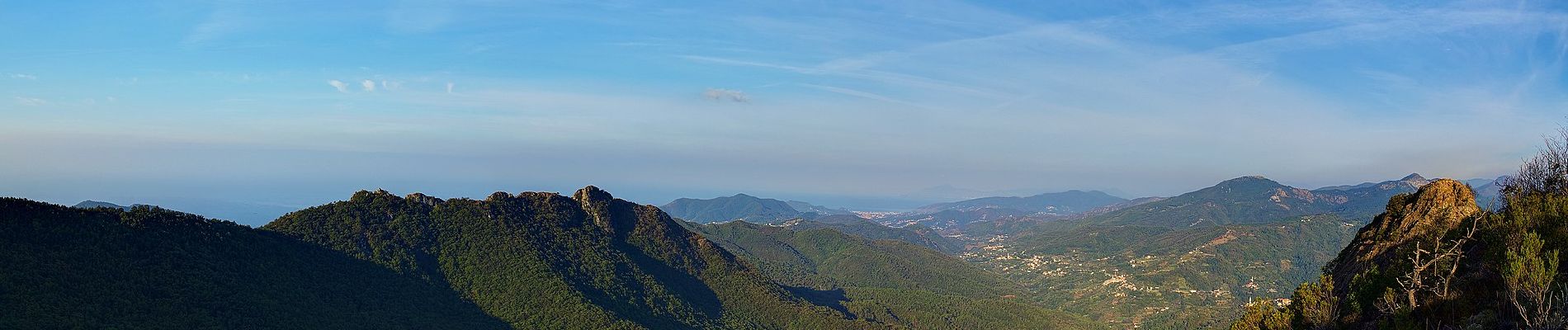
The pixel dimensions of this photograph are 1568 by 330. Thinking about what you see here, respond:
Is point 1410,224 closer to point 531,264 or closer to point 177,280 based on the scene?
point 177,280

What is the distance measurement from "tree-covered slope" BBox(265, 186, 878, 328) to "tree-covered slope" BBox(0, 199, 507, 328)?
991cm

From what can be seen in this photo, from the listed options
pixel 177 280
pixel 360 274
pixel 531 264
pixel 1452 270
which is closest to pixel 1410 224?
pixel 1452 270

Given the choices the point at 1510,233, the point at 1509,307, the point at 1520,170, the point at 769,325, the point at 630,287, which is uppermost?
the point at 1520,170

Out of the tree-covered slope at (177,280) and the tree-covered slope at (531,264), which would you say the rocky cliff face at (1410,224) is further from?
the tree-covered slope at (177,280)

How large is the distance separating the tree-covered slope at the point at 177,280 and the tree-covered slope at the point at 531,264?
991cm

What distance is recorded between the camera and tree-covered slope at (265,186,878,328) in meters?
146

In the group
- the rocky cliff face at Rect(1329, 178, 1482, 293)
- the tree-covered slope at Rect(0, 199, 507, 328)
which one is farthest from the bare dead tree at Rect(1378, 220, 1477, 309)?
the tree-covered slope at Rect(0, 199, 507, 328)

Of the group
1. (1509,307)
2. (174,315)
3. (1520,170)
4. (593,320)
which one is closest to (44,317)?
(174,315)

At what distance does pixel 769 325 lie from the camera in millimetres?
180000

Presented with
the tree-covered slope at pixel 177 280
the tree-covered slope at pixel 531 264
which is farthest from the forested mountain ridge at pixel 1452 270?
the tree-covered slope at pixel 177 280

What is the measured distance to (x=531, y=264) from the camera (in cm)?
16112

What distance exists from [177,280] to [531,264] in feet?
220

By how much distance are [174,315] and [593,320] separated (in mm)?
63577

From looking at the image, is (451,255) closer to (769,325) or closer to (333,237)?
(333,237)
